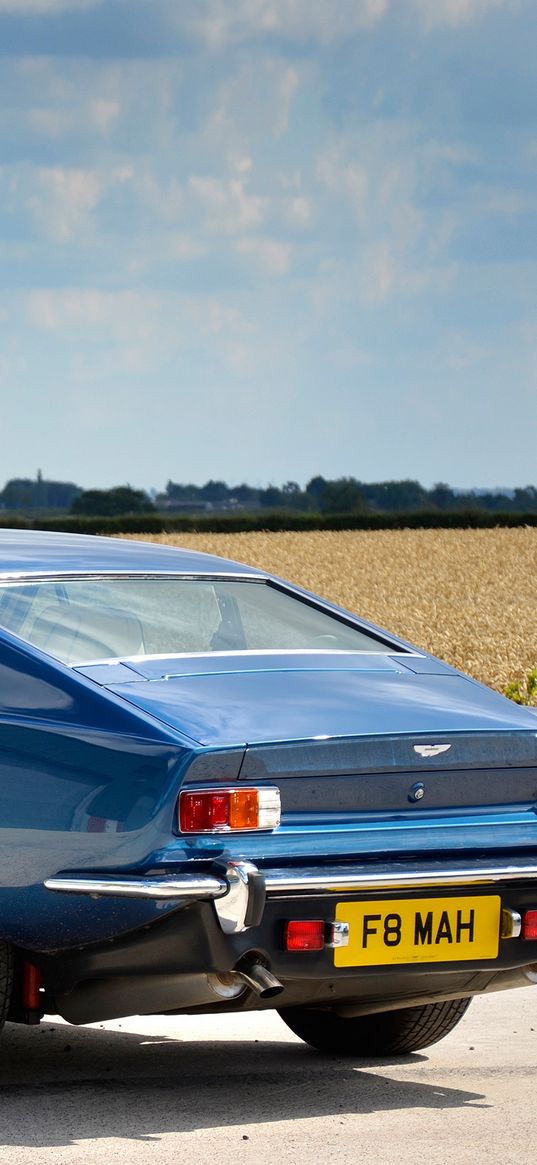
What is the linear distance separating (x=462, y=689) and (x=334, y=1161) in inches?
53.3

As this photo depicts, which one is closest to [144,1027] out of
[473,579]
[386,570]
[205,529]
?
[473,579]

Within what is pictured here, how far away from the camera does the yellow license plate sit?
397cm

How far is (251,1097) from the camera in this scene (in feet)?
14.4

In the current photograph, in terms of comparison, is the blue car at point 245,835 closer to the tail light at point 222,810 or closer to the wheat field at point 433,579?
the tail light at point 222,810

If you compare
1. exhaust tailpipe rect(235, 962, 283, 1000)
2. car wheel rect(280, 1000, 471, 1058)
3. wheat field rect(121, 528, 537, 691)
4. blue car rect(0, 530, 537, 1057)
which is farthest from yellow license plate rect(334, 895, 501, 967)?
wheat field rect(121, 528, 537, 691)

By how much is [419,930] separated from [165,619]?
1.24 meters

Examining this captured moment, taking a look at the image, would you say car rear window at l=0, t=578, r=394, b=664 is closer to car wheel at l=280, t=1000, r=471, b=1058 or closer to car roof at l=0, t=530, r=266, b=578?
car roof at l=0, t=530, r=266, b=578

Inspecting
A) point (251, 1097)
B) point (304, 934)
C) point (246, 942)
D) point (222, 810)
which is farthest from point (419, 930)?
point (251, 1097)

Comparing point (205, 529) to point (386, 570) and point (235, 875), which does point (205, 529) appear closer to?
point (386, 570)

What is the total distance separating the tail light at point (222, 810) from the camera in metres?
3.85

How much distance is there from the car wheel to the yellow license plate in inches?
28.4

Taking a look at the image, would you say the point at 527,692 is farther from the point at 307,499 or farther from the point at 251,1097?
the point at 307,499

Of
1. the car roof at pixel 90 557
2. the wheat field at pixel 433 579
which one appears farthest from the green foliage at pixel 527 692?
the car roof at pixel 90 557

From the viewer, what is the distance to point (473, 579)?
91.2 feet
